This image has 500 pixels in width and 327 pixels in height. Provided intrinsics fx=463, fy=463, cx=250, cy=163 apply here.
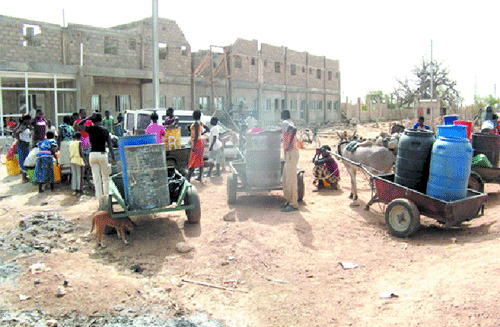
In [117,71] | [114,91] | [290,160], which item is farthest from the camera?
[114,91]

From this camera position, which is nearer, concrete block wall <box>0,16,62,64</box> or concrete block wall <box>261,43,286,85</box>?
concrete block wall <box>0,16,62,64</box>

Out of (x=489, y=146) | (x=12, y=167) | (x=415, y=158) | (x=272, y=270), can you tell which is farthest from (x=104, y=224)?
(x=12, y=167)

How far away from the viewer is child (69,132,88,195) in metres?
10.0

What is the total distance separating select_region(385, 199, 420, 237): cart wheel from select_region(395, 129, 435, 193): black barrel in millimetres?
451

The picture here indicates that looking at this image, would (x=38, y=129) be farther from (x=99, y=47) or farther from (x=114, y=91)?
(x=114, y=91)

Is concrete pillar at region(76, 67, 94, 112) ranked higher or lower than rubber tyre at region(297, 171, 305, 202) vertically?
higher

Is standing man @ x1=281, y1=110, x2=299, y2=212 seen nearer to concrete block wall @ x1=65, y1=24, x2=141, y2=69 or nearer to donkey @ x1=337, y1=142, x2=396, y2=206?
donkey @ x1=337, y1=142, x2=396, y2=206

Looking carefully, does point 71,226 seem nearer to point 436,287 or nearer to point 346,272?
point 346,272

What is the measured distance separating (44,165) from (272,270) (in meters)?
6.85

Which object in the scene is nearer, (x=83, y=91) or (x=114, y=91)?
(x=83, y=91)

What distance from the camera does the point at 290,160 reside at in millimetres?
8047

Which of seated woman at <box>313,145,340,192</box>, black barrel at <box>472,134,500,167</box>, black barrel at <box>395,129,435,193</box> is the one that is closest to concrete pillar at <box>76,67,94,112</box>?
seated woman at <box>313,145,340,192</box>

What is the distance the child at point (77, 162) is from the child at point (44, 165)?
1.80 feet

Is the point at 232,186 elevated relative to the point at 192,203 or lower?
elevated
